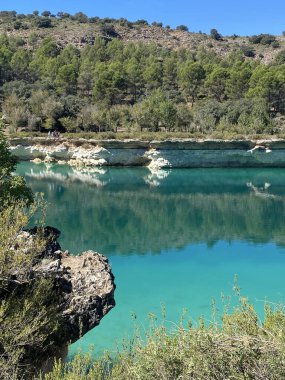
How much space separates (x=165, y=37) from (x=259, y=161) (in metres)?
71.9

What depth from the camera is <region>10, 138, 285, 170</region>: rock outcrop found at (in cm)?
4709

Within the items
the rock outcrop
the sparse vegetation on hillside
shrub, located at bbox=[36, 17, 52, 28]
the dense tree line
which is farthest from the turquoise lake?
shrub, located at bbox=[36, 17, 52, 28]

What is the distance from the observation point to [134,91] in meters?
74.1

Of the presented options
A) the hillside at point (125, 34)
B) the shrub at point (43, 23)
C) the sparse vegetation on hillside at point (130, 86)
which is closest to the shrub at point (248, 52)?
the hillside at point (125, 34)

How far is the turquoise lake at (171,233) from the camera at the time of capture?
46.4 ft

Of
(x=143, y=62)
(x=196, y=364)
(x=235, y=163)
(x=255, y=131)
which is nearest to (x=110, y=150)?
(x=235, y=163)

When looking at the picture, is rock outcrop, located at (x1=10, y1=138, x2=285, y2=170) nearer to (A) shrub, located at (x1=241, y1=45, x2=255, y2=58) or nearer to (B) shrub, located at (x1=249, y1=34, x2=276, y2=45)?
(A) shrub, located at (x1=241, y1=45, x2=255, y2=58)

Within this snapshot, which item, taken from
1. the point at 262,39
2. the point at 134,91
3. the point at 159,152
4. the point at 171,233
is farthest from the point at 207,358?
the point at 262,39

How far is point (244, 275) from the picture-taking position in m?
16.9

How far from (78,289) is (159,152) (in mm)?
39205

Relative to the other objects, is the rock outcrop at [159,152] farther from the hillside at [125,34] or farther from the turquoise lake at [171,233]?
the hillside at [125,34]

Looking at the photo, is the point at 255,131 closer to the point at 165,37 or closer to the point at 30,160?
the point at 30,160

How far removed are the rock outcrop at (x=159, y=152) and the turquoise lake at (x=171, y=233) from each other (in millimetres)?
3378

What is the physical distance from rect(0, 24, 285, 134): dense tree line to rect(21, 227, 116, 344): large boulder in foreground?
45379mm
